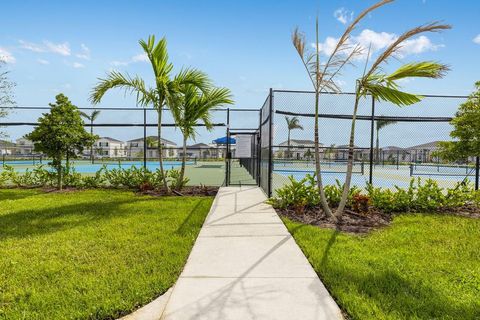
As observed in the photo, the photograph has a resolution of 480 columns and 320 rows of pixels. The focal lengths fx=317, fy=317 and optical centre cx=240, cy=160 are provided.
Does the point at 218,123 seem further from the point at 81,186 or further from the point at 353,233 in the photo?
the point at 353,233

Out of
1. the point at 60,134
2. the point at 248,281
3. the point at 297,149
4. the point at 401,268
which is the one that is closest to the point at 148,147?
the point at 60,134

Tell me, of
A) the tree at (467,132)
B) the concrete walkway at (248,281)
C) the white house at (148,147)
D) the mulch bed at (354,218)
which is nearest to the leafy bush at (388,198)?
the mulch bed at (354,218)

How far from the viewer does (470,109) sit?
7.26 meters

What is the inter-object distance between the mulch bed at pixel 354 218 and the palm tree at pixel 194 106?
13.4ft

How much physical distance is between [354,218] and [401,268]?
274 centimetres

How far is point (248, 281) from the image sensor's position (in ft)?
10.6

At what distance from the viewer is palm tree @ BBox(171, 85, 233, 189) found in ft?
30.6

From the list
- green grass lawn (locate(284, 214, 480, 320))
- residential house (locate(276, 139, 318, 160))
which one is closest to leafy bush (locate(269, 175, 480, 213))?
residential house (locate(276, 139, 318, 160))

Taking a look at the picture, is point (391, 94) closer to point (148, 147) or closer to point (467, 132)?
point (467, 132)

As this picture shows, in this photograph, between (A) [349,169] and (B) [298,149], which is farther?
(B) [298,149]

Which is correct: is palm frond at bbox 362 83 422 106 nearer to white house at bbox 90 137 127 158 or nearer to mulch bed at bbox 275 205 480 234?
mulch bed at bbox 275 205 480 234

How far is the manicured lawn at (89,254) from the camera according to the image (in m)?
2.83

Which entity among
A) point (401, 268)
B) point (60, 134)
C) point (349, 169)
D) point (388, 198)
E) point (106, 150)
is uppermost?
point (60, 134)

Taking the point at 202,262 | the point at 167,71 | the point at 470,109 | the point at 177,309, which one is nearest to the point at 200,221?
the point at 202,262
